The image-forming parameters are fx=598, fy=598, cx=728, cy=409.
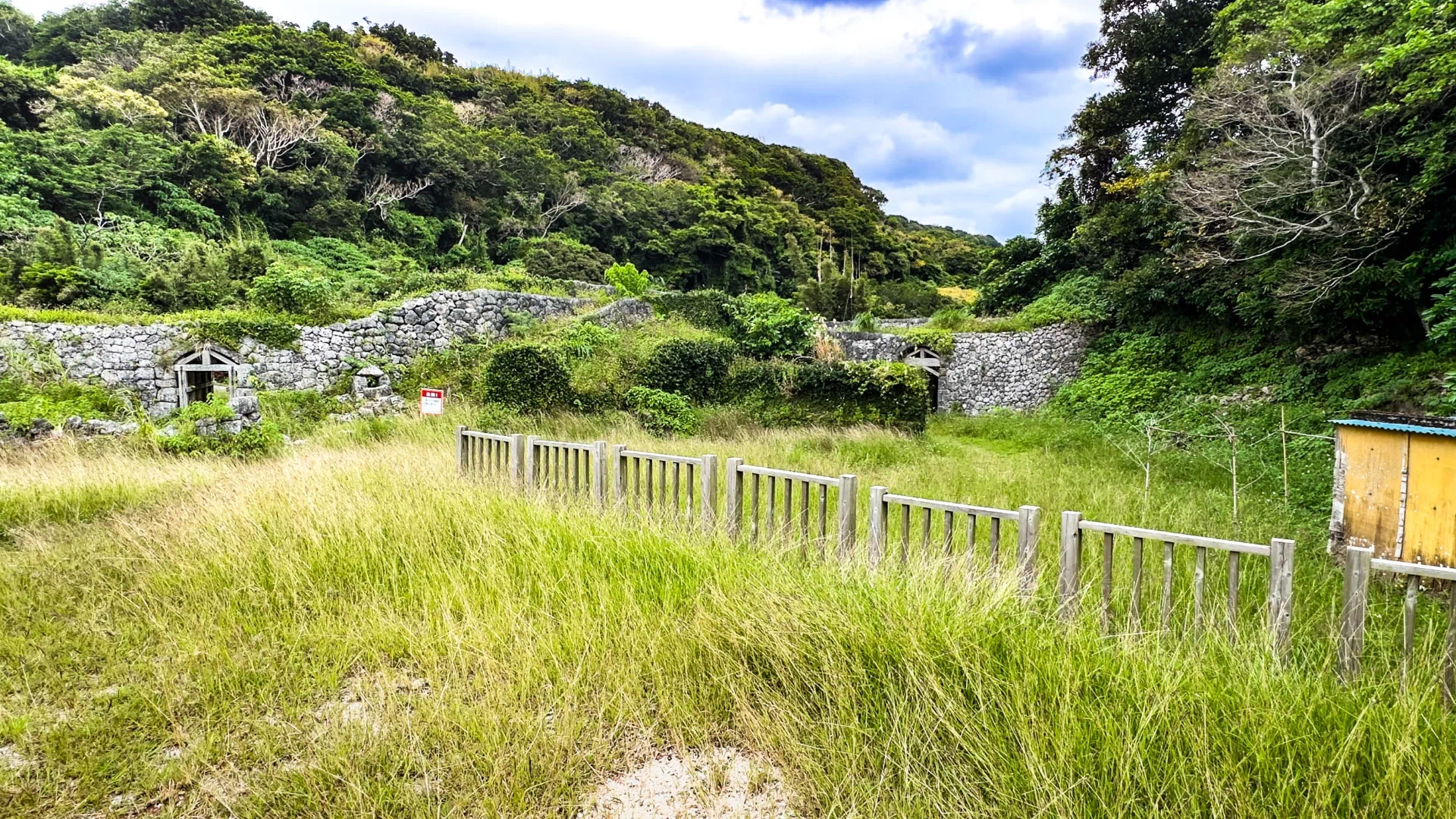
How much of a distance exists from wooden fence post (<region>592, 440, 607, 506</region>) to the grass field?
0.64 m

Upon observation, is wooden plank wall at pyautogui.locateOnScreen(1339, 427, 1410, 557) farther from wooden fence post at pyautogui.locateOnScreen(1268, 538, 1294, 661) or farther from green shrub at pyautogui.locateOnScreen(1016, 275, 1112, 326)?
green shrub at pyautogui.locateOnScreen(1016, 275, 1112, 326)

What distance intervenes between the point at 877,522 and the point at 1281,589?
1.88m

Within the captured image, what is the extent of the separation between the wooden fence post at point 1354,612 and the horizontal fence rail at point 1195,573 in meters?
0.18

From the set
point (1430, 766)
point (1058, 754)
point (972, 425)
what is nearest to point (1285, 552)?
point (1430, 766)

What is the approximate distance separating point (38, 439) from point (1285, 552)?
14005 mm

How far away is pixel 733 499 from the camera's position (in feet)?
14.6

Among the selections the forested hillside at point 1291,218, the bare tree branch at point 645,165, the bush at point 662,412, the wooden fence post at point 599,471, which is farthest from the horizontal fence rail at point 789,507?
the bare tree branch at point 645,165

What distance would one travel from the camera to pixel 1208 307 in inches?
506

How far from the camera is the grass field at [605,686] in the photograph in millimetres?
1966

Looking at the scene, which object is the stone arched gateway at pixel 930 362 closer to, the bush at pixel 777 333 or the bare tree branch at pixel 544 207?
the bush at pixel 777 333

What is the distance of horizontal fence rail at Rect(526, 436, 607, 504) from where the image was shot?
519cm

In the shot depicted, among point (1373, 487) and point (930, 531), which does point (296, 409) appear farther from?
point (1373, 487)

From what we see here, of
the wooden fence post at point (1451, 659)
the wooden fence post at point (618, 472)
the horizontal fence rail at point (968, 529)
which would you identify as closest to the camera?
the wooden fence post at point (1451, 659)

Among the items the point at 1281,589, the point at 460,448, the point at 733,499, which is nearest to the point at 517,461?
the point at 460,448
